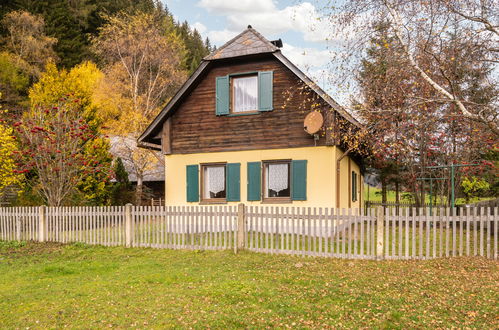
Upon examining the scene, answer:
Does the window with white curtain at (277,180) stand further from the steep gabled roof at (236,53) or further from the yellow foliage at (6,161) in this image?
the yellow foliage at (6,161)

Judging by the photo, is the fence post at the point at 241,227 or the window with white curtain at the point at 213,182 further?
the window with white curtain at the point at 213,182

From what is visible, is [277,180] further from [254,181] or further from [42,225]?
[42,225]

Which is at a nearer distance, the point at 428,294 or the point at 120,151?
the point at 428,294

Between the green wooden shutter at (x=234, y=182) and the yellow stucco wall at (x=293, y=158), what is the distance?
0.48 ft

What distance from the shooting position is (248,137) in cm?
1481

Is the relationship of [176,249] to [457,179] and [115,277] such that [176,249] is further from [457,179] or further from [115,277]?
[457,179]

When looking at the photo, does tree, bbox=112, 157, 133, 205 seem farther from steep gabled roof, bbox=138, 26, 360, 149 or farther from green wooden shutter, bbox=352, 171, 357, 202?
green wooden shutter, bbox=352, 171, 357, 202

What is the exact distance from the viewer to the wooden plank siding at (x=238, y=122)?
14234 millimetres

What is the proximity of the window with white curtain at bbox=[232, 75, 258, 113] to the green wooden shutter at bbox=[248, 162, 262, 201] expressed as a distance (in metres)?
2.15

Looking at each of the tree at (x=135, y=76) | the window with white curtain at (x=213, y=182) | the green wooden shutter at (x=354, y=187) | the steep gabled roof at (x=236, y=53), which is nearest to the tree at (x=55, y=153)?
the steep gabled roof at (x=236, y=53)

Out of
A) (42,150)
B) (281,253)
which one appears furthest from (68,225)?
(281,253)

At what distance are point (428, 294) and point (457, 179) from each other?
599 inches

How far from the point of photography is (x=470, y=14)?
333 inches

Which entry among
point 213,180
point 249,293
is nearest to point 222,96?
point 213,180
